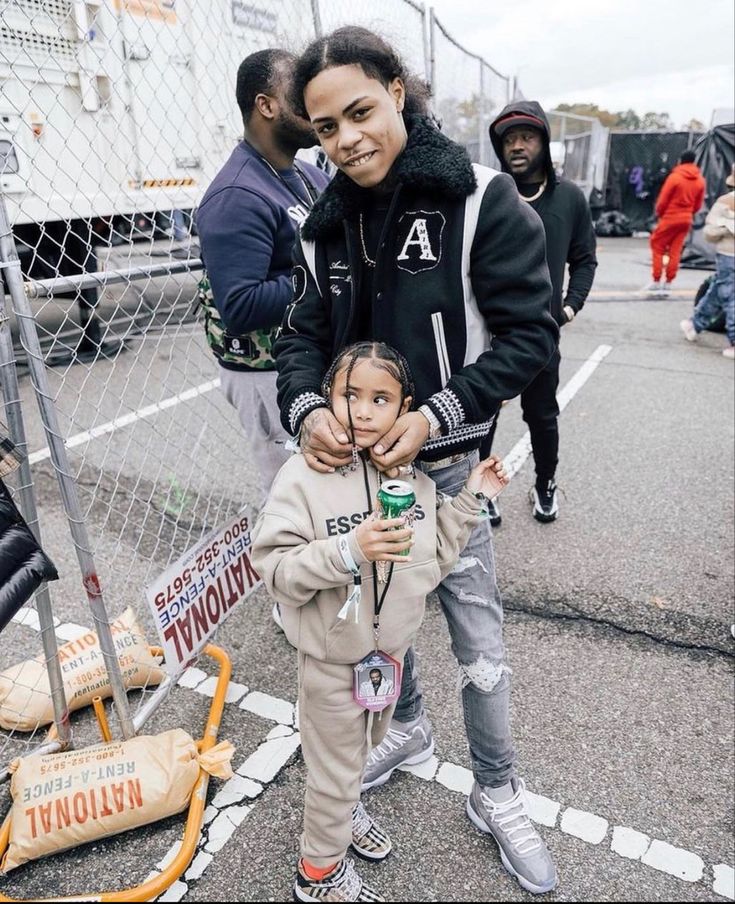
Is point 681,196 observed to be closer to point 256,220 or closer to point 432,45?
point 432,45

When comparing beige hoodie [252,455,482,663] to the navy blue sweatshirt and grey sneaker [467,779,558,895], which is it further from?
the navy blue sweatshirt

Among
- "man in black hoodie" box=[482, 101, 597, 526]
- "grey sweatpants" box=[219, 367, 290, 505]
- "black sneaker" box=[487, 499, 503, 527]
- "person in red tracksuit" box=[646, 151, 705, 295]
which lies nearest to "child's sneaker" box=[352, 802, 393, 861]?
"grey sweatpants" box=[219, 367, 290, 505]

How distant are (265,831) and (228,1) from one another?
551 cm

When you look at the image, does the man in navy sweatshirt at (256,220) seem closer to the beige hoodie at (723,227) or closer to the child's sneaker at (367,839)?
the child's sneaker at (367,839)

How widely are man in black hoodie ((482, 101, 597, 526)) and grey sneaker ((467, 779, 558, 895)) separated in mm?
1557

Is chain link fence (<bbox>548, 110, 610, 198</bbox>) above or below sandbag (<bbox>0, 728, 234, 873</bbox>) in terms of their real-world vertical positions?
above

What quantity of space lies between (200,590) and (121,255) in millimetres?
6613

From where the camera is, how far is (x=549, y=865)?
1.86 metres

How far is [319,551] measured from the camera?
4.74ft

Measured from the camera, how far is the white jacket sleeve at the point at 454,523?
1.66 meters

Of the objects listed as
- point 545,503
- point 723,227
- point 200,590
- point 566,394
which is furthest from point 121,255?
point 200,590

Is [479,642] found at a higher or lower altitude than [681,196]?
lower

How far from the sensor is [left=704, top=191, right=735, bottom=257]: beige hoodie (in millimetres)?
6727

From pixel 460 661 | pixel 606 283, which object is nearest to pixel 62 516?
pixel 460 661
